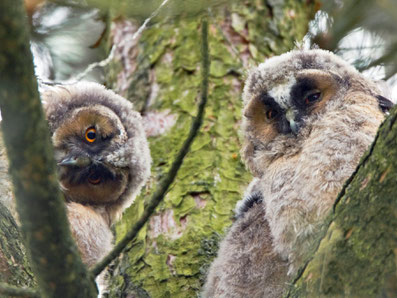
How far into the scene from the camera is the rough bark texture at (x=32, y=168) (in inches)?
65.8

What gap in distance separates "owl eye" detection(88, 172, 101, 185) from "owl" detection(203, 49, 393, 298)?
1079 mm

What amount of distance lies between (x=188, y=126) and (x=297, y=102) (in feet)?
3.07

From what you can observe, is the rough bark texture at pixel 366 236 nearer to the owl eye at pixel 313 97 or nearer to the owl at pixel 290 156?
the owl at pixel 290 156

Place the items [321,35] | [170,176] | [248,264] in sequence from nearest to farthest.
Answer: [170,176] → [248,264] → [321,35]

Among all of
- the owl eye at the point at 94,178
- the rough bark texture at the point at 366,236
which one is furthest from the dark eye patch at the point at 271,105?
the rough bark texture at the point at 366,236

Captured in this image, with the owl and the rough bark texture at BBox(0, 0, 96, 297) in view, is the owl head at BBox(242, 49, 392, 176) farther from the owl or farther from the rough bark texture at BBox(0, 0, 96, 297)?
the rough bark texture at BBox(0, 0, 96, 297)

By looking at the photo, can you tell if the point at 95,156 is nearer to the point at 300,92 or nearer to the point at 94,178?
the point at 94,178

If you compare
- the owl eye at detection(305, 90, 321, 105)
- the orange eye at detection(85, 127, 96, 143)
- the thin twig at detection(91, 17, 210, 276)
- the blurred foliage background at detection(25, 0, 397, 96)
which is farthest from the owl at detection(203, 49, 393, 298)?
the blurred foliage background at detection(25, 0, 397, 96)

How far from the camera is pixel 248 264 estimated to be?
11.8ft

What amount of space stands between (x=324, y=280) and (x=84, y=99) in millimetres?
2724

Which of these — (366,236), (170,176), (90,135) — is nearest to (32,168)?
(170,176)

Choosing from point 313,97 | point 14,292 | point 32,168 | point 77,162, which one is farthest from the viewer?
point 77,162

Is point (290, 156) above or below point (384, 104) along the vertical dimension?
below

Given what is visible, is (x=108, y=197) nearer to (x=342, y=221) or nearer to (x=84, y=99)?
(x=84, y=99)
